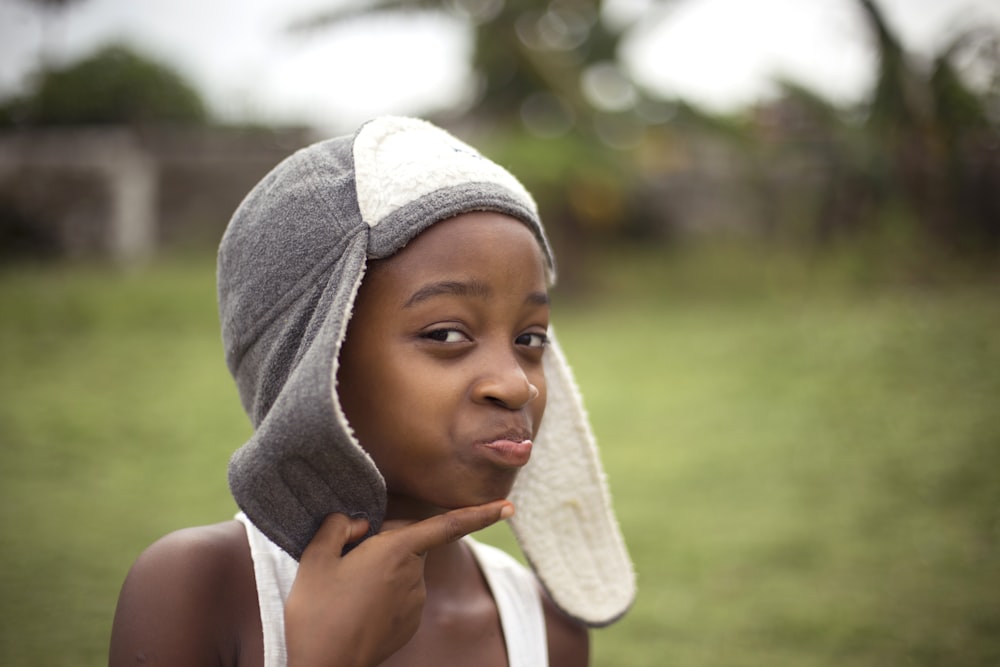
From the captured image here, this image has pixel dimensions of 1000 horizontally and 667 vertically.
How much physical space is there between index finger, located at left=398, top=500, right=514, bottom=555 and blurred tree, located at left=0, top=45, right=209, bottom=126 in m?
9.90

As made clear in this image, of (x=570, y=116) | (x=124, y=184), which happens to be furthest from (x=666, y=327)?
(x=124, y=184)

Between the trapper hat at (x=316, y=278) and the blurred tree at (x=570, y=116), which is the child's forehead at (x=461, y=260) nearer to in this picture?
the trapper hat at (x=316, y=278)

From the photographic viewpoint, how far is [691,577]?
3.02 m

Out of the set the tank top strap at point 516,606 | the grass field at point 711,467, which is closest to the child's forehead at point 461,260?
the tank top strap at point 516,606

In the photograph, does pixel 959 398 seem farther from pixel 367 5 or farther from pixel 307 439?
pixel 367 5

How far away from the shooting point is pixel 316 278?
3.67 feet

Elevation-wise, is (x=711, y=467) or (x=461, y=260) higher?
(x=711, y=467)

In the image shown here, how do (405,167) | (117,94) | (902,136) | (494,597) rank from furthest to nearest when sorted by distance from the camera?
(117,94), (902,136), (494,597), (405,167)

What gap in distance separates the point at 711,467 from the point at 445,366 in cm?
331

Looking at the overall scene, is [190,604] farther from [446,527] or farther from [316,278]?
[316,278]

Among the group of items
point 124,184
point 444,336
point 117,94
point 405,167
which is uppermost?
point 117,94

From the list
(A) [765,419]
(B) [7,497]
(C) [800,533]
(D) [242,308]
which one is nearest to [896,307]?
(A) [765,419]

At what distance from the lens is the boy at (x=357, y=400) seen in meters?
1.05

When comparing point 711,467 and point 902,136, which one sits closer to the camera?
point 902,136
